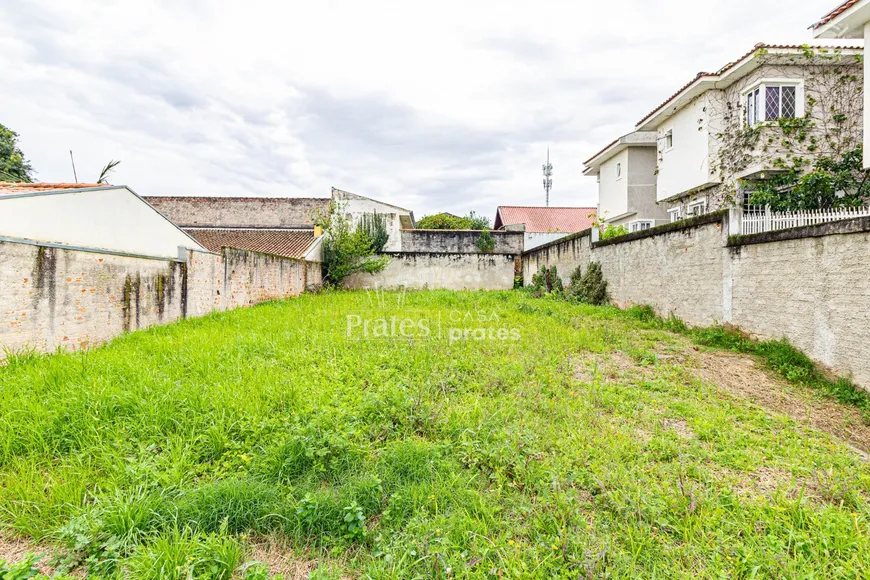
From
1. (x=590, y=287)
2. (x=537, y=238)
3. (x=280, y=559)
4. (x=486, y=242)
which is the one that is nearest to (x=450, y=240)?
(x=486, y=242)

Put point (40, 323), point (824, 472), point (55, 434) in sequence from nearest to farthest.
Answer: point (824, 472), point (55, 434), point (40, 323)

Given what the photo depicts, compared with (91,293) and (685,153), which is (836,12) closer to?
(685,153)

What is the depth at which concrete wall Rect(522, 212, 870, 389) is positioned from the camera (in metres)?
3.85

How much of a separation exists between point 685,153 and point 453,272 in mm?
8448

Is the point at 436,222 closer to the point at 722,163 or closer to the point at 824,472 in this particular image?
the point at 722,163

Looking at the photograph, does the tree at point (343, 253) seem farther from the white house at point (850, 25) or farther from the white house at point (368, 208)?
the white house at point (850, 25)

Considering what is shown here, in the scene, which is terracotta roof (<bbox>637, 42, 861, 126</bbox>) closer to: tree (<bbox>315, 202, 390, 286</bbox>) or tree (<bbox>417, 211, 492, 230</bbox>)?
tree (<bbox>315, 202, 390, 286</bbox>)

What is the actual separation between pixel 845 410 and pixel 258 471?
5.00 meters

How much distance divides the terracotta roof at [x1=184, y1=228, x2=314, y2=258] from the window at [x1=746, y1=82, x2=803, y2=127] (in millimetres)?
13236

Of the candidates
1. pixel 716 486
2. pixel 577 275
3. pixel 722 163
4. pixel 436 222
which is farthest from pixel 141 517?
pixel 436 222

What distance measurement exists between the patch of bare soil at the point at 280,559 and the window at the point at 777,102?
12.1 meters

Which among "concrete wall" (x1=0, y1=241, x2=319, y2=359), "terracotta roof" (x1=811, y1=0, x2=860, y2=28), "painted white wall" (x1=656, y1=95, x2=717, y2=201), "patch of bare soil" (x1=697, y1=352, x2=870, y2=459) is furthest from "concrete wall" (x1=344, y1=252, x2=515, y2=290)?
"patch of bare soil" (x1=697, y1=352, x2=870, y2=459)

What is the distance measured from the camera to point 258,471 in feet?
7.57

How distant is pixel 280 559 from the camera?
1809mm
